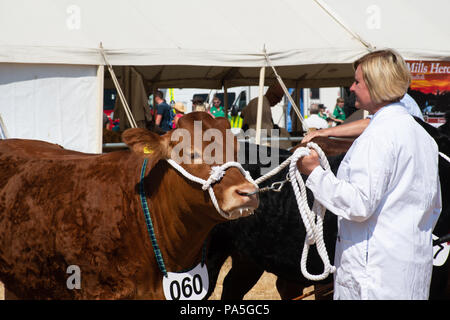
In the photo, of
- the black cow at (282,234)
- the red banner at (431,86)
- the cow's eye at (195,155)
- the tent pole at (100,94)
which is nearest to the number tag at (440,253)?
the black cow at (282,234)

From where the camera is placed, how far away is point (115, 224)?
8.46 feet

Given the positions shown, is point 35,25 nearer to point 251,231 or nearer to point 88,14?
point 88,14

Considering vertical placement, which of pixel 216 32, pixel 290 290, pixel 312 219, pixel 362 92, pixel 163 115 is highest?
pixel 216 32

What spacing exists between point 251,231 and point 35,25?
4.15 metres

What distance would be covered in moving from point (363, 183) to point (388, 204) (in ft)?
0.39

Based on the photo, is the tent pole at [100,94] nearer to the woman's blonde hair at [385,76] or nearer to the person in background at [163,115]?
the person in background at [163,115]

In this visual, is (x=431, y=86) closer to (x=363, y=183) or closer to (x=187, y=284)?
(x=187, y=284)

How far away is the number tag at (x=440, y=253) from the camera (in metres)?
2.81

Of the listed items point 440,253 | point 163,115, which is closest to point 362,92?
point 440,253

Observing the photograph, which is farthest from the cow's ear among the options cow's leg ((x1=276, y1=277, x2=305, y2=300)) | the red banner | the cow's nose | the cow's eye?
the red banner

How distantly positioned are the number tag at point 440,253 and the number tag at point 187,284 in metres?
1.09

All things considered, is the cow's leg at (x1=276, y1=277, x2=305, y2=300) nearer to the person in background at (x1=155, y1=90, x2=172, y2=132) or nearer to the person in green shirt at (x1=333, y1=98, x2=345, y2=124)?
the person in background at (x1=155, y1=90, x2=172, y2=132)

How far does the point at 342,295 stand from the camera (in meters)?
2.07

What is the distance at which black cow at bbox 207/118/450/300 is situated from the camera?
2910 millimetres
